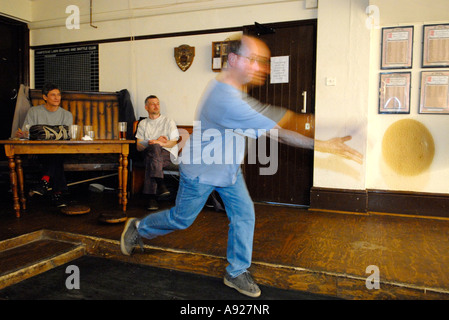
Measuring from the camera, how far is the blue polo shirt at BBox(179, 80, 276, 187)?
2.14 meters

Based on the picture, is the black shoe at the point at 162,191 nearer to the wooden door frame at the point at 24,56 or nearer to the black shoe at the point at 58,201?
the black shoe at the point at 58,201

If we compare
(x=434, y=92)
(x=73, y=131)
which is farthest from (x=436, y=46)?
(x=73, y=131)

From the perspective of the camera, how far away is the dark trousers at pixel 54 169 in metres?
4.24

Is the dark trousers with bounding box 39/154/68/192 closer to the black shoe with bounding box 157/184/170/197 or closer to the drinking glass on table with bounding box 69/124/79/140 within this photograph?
A: the drinking glass on table with bounding box 69/124/79/140

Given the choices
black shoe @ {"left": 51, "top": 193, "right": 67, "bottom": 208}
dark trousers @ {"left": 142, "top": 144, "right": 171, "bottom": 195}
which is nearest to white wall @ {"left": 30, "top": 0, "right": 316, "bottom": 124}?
dark trousers @ {"left": 142, "top": 144, "right": 171, "bottom": 195}

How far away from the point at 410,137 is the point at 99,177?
162 inches

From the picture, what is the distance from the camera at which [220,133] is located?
224cm

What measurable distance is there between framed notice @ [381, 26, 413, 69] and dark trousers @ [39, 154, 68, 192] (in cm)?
385

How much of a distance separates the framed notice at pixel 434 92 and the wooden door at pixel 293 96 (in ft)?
3.85

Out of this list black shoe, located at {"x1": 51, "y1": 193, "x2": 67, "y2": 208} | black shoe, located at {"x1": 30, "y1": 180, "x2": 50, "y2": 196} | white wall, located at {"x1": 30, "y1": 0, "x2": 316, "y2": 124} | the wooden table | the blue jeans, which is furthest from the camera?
white wall, located at {"x1": 30, "y1": 0, "x2": 316, "y2": 124}
